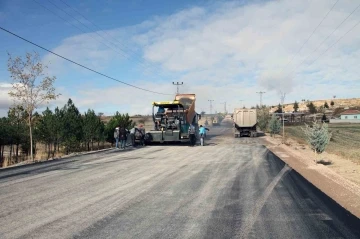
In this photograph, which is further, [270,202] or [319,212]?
[270,202]

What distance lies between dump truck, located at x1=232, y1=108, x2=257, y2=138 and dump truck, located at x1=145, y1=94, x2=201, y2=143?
10575mm

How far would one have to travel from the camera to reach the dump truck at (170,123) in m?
24.3

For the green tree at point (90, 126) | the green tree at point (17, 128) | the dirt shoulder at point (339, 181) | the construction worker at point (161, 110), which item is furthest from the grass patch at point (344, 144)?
the green tree at point (17, 128)

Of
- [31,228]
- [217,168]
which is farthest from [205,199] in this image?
[217,168]

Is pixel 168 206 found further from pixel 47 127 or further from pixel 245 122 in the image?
pixel 245 122

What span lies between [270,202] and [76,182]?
19.4 ft

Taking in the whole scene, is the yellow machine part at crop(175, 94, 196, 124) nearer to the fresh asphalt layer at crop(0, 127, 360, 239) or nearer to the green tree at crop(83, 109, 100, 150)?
the green tree at crop(83, 109, 100, 150)

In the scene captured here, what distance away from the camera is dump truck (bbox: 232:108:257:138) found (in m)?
35.3

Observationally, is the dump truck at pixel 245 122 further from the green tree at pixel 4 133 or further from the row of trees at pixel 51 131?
the green tree at pixel 4 133

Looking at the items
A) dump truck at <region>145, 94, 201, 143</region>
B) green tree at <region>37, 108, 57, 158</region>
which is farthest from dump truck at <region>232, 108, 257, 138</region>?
green tree at <region>37, 108, 57, 158</region>

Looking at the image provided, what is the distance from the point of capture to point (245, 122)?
35438mm

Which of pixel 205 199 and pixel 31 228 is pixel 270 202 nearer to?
pixel 205 199

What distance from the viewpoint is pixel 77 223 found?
598 cm

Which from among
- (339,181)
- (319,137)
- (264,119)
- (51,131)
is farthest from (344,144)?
(51,131)
